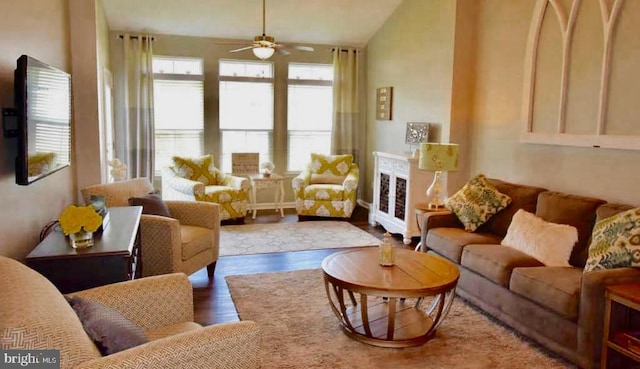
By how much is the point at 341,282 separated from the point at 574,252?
68.0 inches

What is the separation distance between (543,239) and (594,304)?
0.84 meters

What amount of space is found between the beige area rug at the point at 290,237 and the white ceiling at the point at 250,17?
2.80m

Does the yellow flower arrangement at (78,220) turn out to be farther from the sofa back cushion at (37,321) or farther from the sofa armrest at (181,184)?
the sofa armrest at (181,184)

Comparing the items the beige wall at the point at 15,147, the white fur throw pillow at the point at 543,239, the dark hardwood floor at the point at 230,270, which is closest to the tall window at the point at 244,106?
the dark hardwood floor at the point at 230,270

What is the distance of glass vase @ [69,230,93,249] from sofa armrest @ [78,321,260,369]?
3.85 ft

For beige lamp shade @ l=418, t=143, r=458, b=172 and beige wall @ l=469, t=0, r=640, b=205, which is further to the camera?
beige lamp shade @ l=418, t=143, r=458, b=172

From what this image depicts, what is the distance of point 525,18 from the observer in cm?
444

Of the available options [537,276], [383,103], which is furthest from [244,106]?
[537,276]

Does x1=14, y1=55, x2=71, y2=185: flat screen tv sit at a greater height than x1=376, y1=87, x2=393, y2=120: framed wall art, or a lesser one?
lesser

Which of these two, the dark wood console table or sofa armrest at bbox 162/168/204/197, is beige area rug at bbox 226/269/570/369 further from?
sofa armrest at bbox 162/168/204/197

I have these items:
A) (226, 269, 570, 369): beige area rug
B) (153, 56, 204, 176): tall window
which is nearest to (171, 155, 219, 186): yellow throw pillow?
(153, 56, 204, 176): tall window

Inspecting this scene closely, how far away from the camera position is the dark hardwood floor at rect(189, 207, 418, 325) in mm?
3570

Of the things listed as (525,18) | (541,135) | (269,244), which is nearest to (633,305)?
(541,135)

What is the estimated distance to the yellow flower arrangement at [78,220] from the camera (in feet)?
8.30
